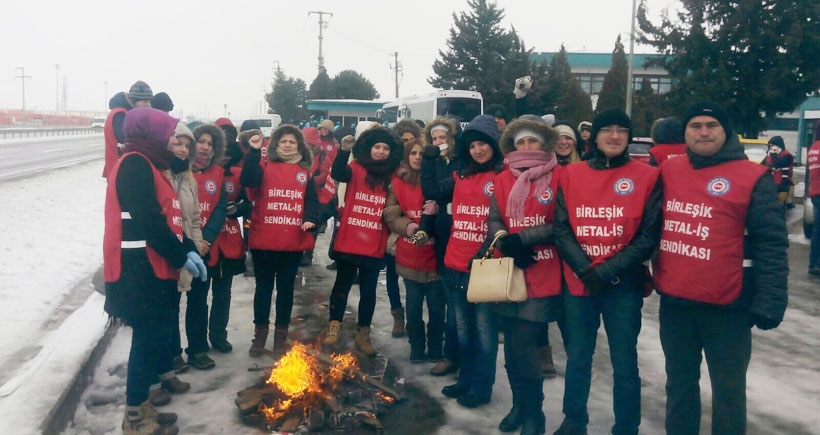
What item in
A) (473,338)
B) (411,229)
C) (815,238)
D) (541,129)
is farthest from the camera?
(815,238)

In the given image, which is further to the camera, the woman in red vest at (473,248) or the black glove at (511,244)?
the woman in red vest at (473,248)

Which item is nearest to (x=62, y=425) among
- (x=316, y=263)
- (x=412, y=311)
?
(x=412, y=311)

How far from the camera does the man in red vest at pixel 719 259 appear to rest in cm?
325

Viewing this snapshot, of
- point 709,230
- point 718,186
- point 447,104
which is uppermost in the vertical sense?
point 447,104

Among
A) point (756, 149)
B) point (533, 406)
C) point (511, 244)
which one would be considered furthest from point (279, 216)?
point (756, 149)

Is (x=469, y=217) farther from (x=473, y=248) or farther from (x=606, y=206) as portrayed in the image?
(x=606, y=206)

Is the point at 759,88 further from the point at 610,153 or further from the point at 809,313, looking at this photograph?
the point at 610,153

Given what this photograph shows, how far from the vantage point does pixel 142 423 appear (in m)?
4.04

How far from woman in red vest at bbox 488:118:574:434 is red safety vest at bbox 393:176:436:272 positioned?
1.18 m

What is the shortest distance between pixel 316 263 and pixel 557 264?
597cm

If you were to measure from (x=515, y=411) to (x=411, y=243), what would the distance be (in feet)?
5.50

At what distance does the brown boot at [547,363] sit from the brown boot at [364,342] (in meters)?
1.42

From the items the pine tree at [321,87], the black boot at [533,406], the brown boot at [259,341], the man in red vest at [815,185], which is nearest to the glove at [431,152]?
the black boot at [533,406]

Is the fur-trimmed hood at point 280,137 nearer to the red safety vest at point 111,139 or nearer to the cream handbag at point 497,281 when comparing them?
the red safety vest at point 111,139
